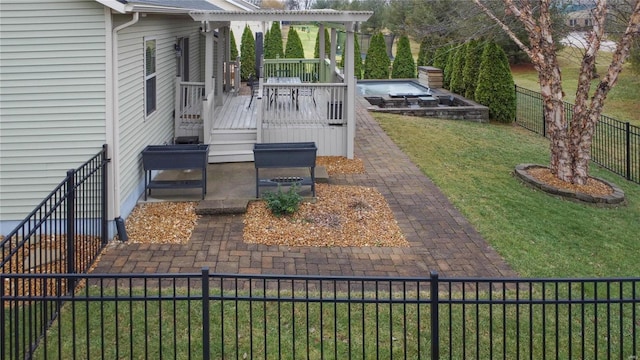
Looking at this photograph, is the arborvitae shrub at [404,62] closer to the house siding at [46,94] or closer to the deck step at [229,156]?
the deck step at [229,156]

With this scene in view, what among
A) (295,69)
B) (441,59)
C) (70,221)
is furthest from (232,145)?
(441,59)

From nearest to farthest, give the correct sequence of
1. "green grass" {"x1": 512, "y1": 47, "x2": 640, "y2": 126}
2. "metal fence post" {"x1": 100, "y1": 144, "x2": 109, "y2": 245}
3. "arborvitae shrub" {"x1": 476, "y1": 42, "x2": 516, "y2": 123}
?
"metal fence post" {"x1": 100, "y1": 144, "x2": 109, "y2": 245}, "arborvitae shrub" {"x1": 476, "y1": 42, "x2": 516, "y2": 123}, "green grass" {"x1": 512, "y1": 47, "x2": 640, "y2": 126}

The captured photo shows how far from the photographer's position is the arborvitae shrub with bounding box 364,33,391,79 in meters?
26.3

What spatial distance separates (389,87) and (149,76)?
1655 centimetres

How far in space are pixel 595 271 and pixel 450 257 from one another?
5.35 ft

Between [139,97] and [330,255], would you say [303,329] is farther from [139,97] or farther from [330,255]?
[139,97]

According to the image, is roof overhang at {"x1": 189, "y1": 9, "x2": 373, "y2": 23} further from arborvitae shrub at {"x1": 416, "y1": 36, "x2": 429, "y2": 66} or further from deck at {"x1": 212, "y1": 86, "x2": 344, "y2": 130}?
arborvitae shrub at {"x1": 416, "y1": 36, "x2": 429, "y2": 66}

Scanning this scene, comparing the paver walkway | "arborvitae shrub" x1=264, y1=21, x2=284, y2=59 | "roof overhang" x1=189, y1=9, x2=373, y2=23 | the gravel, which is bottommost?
the paver walkway

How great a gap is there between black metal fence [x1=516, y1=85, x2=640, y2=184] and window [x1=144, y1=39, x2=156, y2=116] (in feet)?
29.9

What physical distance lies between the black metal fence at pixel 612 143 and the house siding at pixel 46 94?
1000 cm

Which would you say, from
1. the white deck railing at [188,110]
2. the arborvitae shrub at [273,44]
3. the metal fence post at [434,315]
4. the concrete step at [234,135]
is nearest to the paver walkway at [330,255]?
the metal fence post at [434,315]

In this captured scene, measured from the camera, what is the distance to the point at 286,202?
7805 mm

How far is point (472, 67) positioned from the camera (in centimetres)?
1952

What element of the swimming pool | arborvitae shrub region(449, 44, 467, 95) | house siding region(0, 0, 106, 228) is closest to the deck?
house siding region(0, 0, 106, 228)
